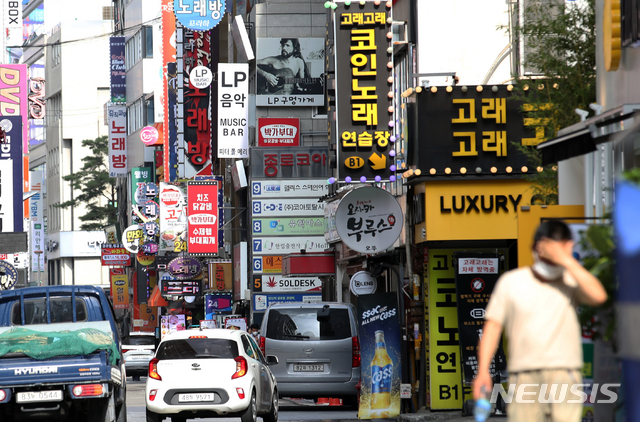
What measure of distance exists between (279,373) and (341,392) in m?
1.18

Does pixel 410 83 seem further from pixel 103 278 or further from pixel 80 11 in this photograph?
pixel 80 11

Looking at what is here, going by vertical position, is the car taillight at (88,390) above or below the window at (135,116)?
below

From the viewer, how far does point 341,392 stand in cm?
1895

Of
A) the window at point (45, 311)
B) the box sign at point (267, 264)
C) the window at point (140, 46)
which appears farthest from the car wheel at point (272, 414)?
the window at point (140, 46)

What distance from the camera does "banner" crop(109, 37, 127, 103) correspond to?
8306cm

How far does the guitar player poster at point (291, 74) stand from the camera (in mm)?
40469

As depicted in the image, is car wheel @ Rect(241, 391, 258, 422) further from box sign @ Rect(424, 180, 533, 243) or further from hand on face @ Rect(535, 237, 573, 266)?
hand on face @ Rect(535, 237, 573, 266)

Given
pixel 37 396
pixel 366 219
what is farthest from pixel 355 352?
pixel 37 396

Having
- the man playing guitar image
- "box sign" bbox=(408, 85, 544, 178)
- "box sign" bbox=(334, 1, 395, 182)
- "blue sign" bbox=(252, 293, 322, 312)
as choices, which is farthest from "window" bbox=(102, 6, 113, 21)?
"box sign" bbox=(408, 85, 544, 178)

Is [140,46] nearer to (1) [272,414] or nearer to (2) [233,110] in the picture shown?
(2) [233,110]

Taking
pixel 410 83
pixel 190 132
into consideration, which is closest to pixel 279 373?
pixel 410 83

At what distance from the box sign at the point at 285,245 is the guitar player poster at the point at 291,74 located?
655cm

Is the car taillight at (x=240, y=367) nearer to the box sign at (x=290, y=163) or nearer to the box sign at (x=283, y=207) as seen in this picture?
the box sign at (x=283, y=207)

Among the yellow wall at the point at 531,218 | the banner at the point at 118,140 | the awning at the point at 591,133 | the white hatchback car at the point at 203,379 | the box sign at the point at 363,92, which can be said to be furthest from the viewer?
the banner at the point at 118,140
